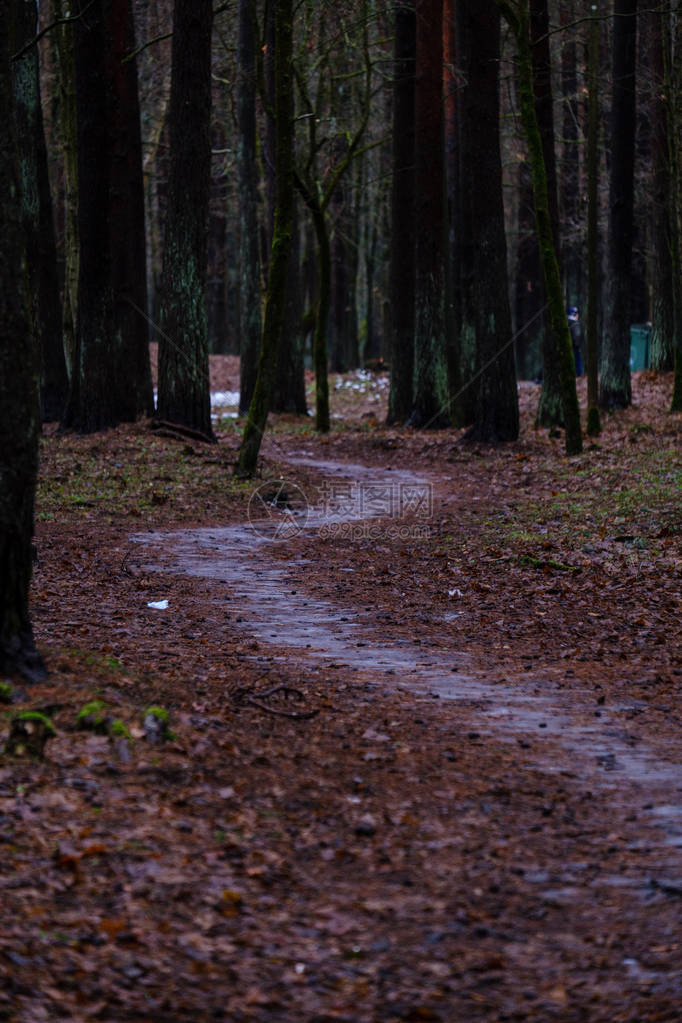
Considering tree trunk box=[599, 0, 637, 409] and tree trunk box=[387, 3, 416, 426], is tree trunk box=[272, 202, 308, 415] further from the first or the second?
tree trunk box=[599, 0, 637, 409]

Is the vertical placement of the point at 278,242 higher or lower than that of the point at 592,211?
lower

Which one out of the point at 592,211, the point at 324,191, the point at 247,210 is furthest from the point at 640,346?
the point at 592,211

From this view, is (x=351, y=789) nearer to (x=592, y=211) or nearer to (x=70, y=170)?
(x=592, y=211)

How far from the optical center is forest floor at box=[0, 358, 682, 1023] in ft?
12.1

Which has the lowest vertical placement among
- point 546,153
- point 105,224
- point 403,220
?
point 105,224

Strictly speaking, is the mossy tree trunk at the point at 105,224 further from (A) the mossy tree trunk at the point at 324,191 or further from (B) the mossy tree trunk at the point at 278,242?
(B) the mossy tree trunk at the point at 278,242

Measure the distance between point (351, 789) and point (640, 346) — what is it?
2934 centimetres

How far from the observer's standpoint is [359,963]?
3793mm

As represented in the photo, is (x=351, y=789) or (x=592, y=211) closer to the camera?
(x=351, y=789)

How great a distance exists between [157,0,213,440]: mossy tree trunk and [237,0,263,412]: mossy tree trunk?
6290 millimetres

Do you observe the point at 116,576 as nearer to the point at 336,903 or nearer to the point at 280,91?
the point at 336,903

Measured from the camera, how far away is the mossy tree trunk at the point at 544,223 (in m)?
15.8

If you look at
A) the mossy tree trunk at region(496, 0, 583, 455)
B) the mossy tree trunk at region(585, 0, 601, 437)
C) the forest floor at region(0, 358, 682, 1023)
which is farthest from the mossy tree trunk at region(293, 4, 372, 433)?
the forest floor at region(0, 358, 682, 1023)

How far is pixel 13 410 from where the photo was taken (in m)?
5.45
